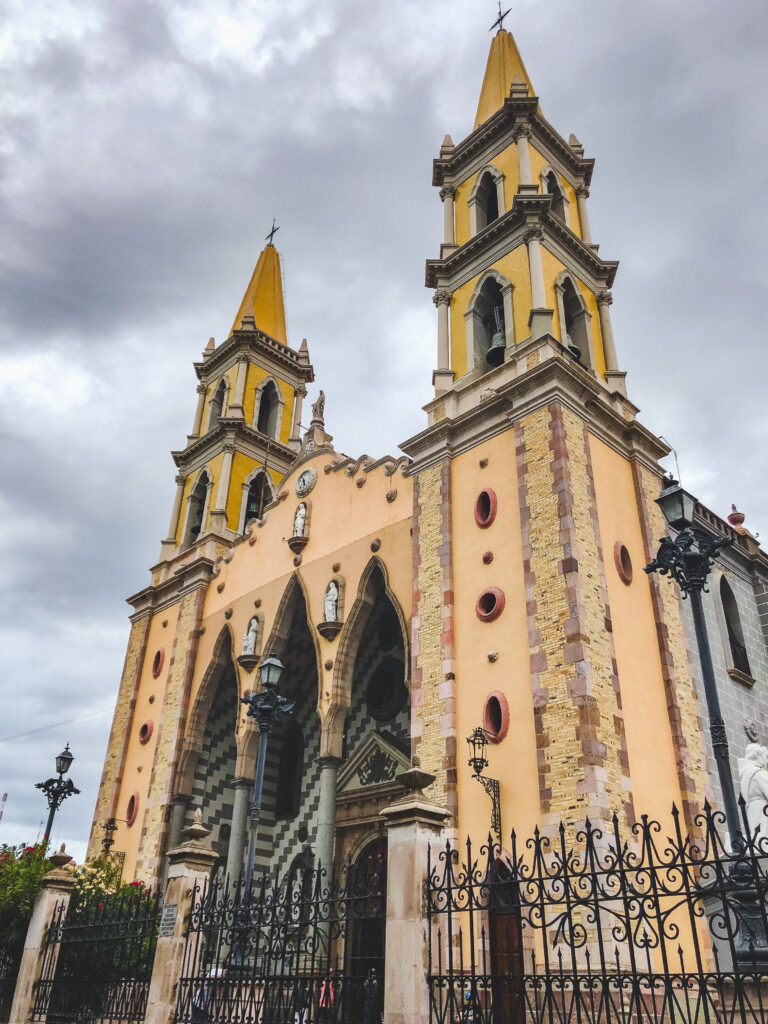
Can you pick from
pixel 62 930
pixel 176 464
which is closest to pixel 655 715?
pixel 62 930

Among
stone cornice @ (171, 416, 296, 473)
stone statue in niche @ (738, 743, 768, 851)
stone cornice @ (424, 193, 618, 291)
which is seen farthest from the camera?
stone cornice @ (171, 416, 296, 473)

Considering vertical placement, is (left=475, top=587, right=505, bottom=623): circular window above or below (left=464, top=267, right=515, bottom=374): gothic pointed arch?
below

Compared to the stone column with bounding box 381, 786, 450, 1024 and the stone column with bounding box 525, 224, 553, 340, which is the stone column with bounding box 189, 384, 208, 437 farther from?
the stone column with bounding box 381, 786, 450, 1024

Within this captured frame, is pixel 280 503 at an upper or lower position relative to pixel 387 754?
upper

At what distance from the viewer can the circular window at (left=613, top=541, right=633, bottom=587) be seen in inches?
572

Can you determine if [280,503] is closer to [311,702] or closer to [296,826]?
[311,702]

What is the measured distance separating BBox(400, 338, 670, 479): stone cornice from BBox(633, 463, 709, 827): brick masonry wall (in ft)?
2.57

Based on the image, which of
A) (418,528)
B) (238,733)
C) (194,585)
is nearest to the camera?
(418,528)

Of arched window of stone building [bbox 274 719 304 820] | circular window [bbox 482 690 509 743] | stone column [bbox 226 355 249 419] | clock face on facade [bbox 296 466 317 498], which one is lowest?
circular window [bbox 482 690 509 743]

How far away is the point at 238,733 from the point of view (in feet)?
64.3

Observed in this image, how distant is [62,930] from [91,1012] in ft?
4.14

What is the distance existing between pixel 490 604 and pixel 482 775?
2875 millimetres

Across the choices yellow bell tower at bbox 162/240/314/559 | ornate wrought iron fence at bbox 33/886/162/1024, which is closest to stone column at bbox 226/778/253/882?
ornate wrought iron fence at bbox 33/886/162/1024

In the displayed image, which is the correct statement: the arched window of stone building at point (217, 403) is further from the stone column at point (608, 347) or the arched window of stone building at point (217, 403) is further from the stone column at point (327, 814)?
the stone column at point (327, 814)
